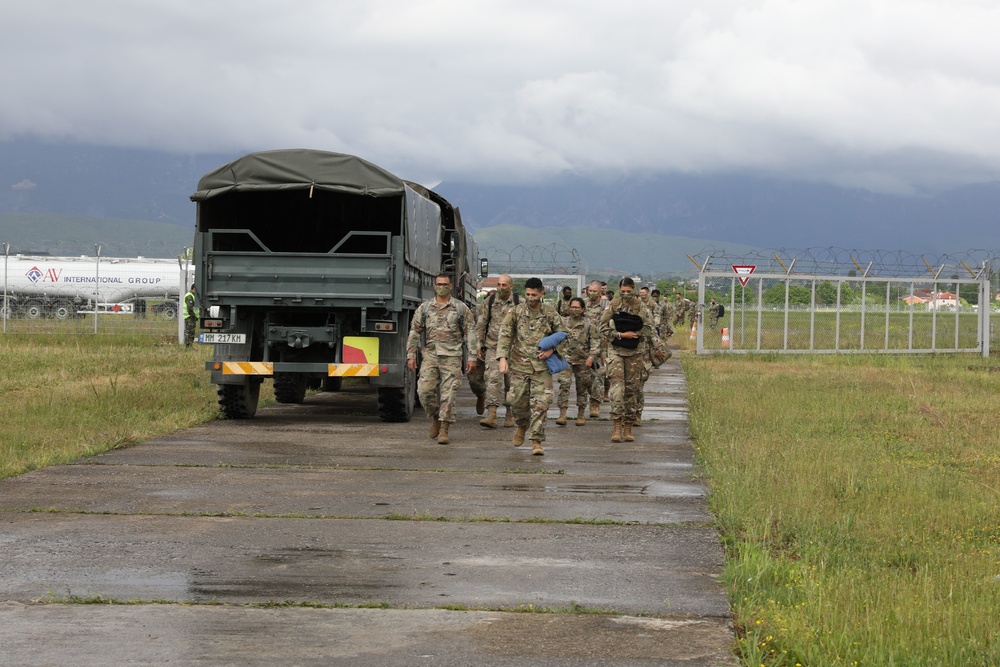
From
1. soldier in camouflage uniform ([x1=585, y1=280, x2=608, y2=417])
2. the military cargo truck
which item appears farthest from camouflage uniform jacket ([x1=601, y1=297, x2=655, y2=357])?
the military cargo truck

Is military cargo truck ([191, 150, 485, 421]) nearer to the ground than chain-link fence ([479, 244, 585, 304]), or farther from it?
nearer to the ground

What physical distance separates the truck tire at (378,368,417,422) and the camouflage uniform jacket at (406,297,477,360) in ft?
3.91

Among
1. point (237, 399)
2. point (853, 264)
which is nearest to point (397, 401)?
point (237, 399)

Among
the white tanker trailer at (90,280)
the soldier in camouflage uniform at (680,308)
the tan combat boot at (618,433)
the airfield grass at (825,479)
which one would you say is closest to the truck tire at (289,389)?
the airfield grass at (825,479)

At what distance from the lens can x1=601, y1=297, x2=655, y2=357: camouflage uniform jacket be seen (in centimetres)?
1370

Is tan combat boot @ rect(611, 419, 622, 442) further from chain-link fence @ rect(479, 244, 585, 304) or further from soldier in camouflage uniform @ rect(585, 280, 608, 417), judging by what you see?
chain-link fence @ rect(479, 244, 585, 304)

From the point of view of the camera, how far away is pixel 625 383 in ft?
44.6

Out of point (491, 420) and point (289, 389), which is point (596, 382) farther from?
point (289, 389)

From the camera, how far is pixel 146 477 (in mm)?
10352

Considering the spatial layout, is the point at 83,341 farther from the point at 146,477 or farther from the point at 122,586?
the point at 122,586

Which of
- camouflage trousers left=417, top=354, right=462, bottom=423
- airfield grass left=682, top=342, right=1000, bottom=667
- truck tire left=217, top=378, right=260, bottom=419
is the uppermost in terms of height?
camouflage trousers left=417, top=354, right=462, bottom=423

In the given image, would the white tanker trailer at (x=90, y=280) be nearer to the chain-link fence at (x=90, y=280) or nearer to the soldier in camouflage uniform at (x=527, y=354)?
the chain-link fence at (x=90, y=280)

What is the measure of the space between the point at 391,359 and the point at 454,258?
5.63 m

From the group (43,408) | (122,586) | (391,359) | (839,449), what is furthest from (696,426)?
(122,586)
